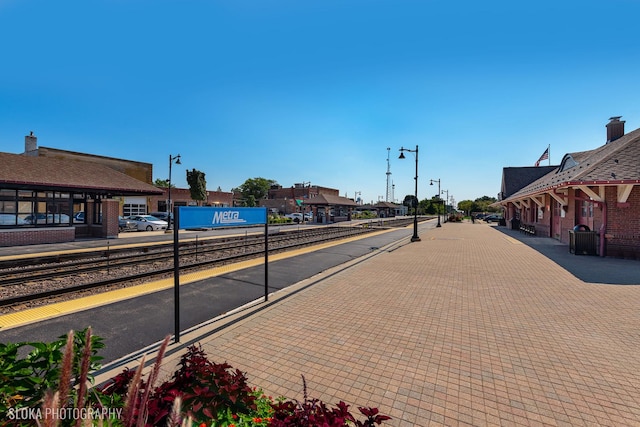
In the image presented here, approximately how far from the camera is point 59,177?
19.2 metres

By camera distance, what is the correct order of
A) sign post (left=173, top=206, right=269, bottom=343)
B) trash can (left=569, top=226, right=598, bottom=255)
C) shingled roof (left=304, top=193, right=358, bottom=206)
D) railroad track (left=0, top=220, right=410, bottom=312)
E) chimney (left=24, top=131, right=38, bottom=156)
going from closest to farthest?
1. sign post (left=173, top=206, right=269, bottom=343)
2. railroad track (left=0, top=220, right=410, bottom=312)
3. trash can (left=569, top=226, right=598, bottom=255)
4. chimney (left=24, top=131, right=38, bottom=156)
5. shingled roof (left=304, top=193, right=358, bottom=206)

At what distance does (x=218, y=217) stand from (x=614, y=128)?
3113 cm

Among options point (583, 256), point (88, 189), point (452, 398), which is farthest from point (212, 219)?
point (88, 189)

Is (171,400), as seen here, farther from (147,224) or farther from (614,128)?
(614,128)

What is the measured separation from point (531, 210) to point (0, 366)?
34.8 m

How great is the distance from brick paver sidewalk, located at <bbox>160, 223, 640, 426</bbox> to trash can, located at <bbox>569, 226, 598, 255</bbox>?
6575 millimetres

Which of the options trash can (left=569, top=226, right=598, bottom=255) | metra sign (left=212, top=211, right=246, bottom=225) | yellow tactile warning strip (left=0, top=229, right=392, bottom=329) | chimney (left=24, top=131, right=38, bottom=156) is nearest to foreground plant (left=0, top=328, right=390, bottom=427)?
metra sign (left=212, top=211, right=246, bottom=225)

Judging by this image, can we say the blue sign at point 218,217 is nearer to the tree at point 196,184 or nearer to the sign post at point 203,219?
the sign post at point 203,219

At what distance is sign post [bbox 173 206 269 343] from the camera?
4.79m

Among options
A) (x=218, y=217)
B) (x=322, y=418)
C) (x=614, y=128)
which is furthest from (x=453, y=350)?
(x=614, y=128)

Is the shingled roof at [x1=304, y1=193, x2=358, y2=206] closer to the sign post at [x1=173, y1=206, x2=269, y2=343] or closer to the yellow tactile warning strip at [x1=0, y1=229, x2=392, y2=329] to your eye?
the yellow tactile warning strip at [x1=0, y1=229, x2=392, y2=329]

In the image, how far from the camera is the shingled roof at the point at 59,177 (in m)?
16.7

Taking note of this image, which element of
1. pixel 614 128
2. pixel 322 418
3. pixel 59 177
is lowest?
pixel 322 418

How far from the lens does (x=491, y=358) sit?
439 cm
